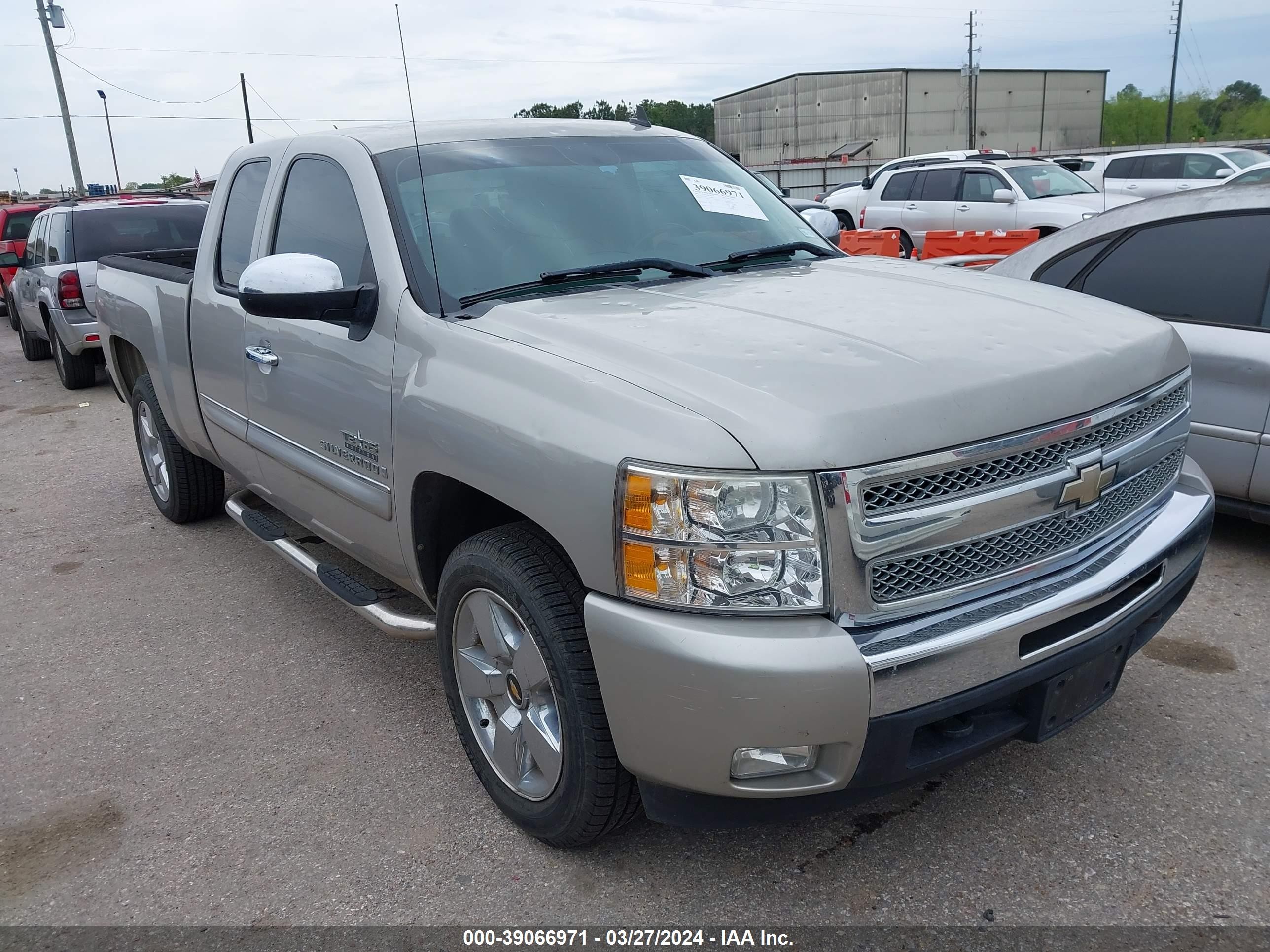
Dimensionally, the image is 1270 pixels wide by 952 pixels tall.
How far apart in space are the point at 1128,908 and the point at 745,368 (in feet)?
4.99

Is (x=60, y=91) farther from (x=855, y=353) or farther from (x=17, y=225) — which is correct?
(x=855, y=353)

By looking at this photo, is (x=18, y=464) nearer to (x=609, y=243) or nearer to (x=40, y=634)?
(x=40, y=634)

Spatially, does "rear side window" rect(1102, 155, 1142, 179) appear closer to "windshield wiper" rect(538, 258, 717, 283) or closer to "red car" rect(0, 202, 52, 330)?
"red car" rect(0, 202, 52, 330)

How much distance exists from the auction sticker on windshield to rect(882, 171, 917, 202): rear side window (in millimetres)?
13051

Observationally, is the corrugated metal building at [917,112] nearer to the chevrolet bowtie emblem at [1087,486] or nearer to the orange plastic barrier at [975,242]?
the orange plastic barrier at [975,242]

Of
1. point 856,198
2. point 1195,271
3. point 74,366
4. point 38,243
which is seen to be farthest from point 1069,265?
point 856,198

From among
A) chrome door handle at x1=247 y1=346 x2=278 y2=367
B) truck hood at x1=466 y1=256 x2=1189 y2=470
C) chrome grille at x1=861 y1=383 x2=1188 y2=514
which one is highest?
truck hood at x1=466 y1=256 x2=1189 y2=470

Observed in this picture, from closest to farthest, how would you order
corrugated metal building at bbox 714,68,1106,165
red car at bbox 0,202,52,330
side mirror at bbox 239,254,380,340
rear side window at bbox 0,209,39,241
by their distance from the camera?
side mirror at bbox 239,254,380,340, red car at bbox 0,202,52,330, rear side window at bbox 0,209,39,241, corrugated metal building at bbox 714,68,1106,165

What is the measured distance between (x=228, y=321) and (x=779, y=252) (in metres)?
2.13

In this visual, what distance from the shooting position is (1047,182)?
14414 mm

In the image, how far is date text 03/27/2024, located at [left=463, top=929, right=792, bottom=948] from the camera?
7.68 feet

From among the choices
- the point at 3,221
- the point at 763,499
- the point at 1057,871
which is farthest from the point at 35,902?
the point at 3,221

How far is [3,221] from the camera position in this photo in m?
14.4

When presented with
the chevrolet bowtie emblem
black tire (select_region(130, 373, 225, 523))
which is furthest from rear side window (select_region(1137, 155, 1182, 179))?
the chevrolet bowtie emblem
